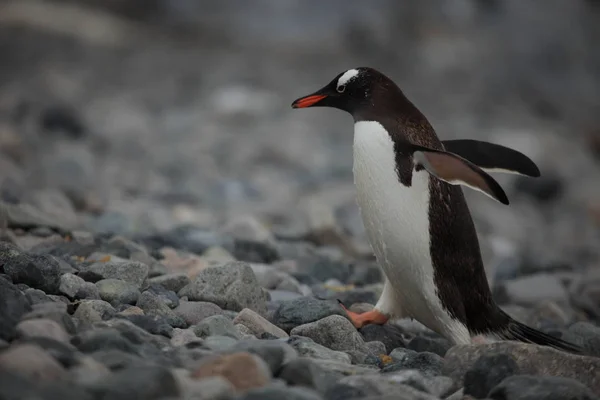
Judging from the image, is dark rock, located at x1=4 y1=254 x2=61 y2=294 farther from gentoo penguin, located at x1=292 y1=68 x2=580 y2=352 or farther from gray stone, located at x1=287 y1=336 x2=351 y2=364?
gentoo penguin, located at x1=292 y1=68 x2=580 y2=352

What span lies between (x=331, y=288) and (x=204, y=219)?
2592 millimetres

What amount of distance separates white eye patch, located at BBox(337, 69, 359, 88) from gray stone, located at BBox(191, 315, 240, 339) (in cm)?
117

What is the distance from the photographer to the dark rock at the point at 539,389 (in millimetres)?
2566

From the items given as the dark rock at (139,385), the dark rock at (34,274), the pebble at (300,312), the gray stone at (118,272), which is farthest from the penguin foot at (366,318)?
the dark rock at (139,385)

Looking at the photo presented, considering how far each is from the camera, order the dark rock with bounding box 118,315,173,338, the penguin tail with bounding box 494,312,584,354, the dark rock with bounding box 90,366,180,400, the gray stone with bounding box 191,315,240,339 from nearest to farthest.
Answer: the dark rock with bounding box 90,366,180,400 < the dark rock with bounding box 118,315,173,338 < the gray stone with bounding box 191,315,240,339 < the penguin tail with bounding box 494,312,584,354

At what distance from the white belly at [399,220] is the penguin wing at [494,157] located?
0.43 metres

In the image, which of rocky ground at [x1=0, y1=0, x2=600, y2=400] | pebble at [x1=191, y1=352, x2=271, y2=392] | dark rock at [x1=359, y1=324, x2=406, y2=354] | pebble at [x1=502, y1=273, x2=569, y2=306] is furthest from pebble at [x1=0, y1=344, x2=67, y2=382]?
pebble at [x1=502, y1=273, x2=569, y2=306]

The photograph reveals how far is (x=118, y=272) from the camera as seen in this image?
340 cm

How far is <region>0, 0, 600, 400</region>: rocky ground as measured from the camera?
2600 millimetres

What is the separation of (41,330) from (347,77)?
1.72 m

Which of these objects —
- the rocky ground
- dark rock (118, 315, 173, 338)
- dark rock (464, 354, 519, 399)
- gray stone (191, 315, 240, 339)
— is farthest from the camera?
gray stone (191, 315, 240, 339)

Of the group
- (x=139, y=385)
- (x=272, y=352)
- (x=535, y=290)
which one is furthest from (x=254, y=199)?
(x=139, y=385)

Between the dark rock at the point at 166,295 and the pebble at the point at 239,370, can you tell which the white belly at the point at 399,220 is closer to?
the dark rock at the point at 166,295

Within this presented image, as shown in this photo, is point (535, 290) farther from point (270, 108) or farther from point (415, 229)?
point (270, 108)
